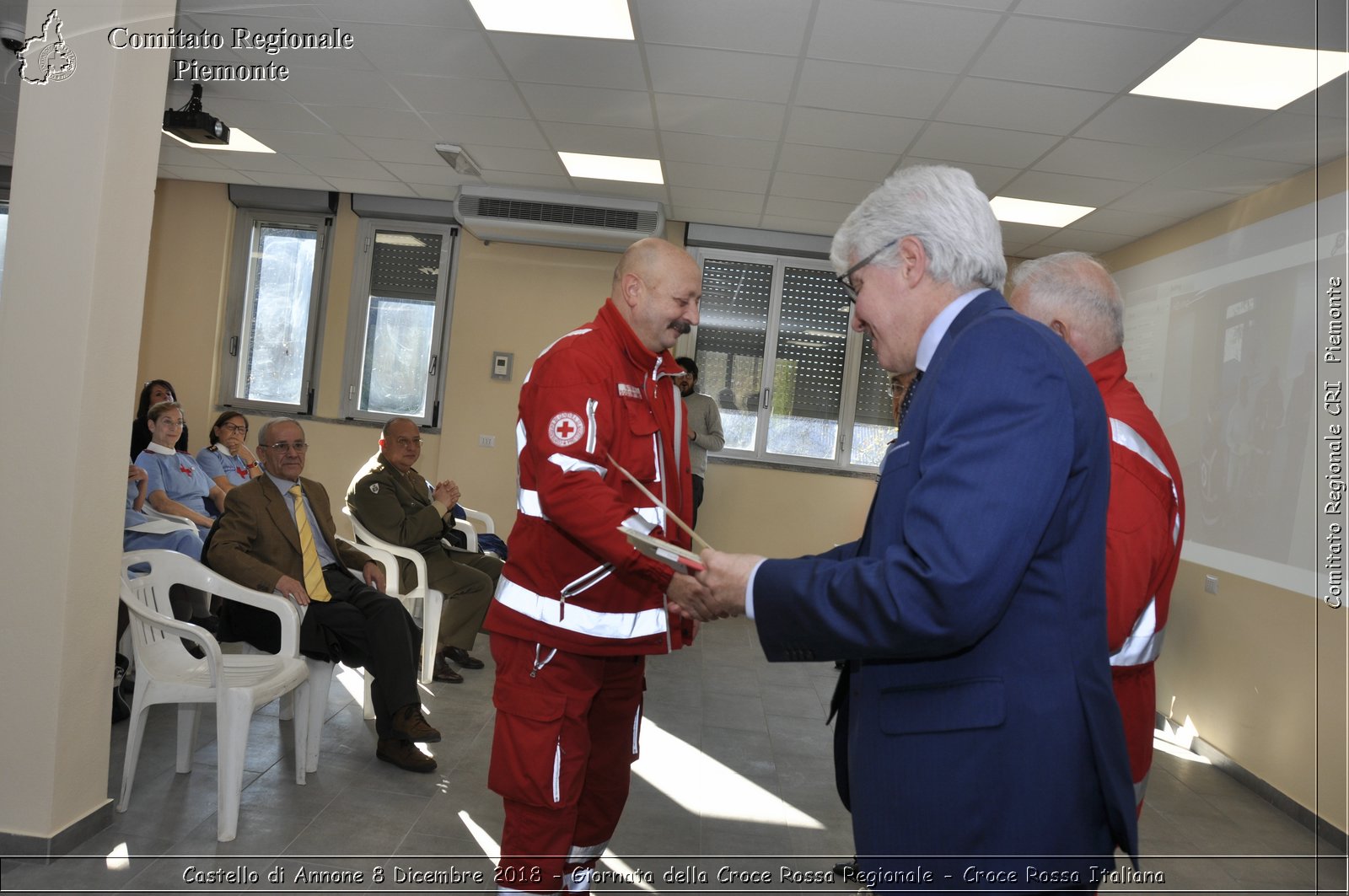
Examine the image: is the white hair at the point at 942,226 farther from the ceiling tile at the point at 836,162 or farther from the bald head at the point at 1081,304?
the ceiling tile at the point at 836,162

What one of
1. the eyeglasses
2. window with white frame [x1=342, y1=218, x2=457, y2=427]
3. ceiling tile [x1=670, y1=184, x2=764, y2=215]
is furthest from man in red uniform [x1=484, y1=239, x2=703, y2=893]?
window with white frame [x1=342, y1=218, x2=457, y2=427]

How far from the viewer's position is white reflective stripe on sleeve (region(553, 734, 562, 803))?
1.95m

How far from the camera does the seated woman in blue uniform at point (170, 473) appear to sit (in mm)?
4727

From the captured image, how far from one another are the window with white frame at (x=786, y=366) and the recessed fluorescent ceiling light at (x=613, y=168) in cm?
153

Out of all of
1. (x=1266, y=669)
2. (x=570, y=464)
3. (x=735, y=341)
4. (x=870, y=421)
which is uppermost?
(x=735, y=341)

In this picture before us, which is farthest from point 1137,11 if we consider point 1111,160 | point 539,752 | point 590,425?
point 539,752

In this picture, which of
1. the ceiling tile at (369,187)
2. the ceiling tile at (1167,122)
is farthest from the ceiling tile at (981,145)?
the ceiling tile at (369,187)

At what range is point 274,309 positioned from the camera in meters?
8.05

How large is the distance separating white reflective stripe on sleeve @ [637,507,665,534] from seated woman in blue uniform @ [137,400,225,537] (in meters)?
3.62

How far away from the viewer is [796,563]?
1216mm

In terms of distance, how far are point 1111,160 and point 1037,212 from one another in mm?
1139

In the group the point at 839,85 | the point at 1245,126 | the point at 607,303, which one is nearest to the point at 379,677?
the point at 607,303

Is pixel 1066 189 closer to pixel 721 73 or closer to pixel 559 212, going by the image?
pixel 721 73

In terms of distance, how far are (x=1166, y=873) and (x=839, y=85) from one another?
3.47m
